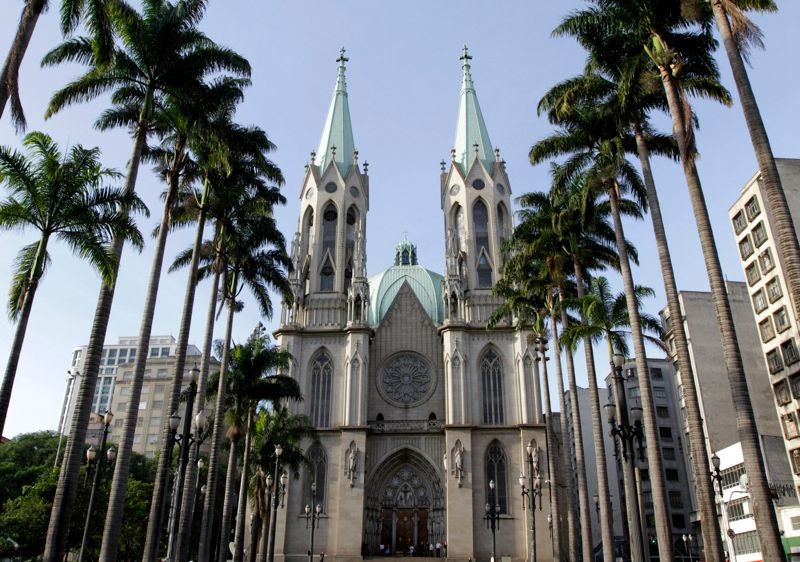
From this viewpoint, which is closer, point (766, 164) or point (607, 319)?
point (766, 164)

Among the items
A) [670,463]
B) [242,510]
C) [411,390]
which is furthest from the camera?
[670,463]

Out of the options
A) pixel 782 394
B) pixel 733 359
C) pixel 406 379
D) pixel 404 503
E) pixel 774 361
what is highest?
pixel 406 379

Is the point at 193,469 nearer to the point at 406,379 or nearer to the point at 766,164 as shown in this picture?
the point at 766,164

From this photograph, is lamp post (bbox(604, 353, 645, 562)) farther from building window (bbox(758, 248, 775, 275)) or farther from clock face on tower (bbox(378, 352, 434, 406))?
clock face on tower (bbox(378, 352, 434, 406))

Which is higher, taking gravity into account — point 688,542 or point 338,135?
point 338,135

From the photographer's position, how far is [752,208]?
4322cm

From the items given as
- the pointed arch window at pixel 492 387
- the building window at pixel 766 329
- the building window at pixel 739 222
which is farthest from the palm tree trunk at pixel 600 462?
the building window at pixel 739 222

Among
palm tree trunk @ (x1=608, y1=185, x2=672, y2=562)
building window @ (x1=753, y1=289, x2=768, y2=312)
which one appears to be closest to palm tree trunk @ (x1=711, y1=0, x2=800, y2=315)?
palm tree trunk @ (x1=608, y1=185, x2=672, y2=562)

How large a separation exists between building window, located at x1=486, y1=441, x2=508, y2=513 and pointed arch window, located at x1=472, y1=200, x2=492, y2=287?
12.3m

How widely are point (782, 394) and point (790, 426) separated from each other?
1970 millimetres

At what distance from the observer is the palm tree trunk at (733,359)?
42.3 ft

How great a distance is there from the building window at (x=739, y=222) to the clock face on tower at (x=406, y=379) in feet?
76.0

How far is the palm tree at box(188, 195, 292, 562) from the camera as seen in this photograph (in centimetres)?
2578

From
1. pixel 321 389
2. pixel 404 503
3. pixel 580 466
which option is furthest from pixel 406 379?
pixel 580 466
